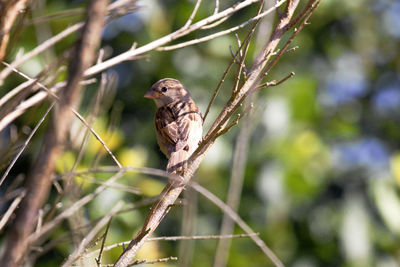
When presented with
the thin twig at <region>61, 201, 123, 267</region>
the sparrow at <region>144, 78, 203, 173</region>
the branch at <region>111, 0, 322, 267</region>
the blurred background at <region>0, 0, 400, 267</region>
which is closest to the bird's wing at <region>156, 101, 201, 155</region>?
the sparrow at <region>144, 78, 203, 173</region>

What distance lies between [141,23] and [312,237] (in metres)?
3.08

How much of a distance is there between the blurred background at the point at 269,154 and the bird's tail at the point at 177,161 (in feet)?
4.57

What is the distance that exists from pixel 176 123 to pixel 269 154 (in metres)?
1.96

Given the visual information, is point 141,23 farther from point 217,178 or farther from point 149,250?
point 149,250

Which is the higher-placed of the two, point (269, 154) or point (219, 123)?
point (219, 123)

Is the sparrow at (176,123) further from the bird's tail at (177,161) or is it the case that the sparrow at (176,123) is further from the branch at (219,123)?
the branch at (219,123)

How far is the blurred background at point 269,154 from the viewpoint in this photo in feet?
20.2

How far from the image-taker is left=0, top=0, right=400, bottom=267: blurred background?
616 centimetres

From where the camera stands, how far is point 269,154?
647 centimetres

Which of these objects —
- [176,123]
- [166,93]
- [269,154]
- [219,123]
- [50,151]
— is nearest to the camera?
[50,151]

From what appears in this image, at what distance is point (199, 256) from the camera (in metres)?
6.32

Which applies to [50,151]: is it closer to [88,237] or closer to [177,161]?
[88,237]

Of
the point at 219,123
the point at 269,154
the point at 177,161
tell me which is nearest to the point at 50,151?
the point at 219,123

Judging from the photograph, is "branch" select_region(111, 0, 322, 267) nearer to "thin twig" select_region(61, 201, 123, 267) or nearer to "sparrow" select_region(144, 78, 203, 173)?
"thin twig" select_region(61, 201, 123, 267)
